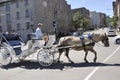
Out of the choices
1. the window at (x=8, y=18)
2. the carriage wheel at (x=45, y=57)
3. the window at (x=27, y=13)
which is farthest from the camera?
the window at (x=8, y=18)

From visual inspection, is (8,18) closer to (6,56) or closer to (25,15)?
(25,15)

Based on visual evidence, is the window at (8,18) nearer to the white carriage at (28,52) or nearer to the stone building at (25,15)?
the stone building at (25,15)

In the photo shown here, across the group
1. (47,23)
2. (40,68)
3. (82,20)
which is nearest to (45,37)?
(40,68)

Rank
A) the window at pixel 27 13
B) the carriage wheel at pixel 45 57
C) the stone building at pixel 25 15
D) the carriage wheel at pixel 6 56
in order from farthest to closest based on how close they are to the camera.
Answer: the window at pixel 27 13 → the stone building at pixel 25 15 → the carriage wheel at pixel 6 56 → the carriage wheel at pixel 45 57

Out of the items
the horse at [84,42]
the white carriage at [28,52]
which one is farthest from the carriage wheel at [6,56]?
the horse at [84,42]

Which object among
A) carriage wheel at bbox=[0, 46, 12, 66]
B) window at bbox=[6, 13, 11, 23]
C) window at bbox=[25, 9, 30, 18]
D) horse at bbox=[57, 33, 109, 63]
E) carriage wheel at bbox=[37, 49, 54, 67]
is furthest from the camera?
window at bbox=[6, 13, 11, 23]

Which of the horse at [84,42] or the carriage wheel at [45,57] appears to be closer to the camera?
the carriage wheel at [45,57]

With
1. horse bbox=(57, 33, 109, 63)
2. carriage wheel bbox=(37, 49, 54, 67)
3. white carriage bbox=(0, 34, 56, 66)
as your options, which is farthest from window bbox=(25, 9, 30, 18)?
carriage wheel bbox=(37, 49, 54, 67)

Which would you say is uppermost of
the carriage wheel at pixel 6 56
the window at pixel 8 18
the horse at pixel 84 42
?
the window at pixel 8 18

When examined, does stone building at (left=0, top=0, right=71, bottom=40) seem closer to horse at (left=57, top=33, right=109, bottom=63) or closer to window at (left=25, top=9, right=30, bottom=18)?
window at (left=25, top=9, right=30, bottom=18)

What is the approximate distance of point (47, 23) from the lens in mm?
74500

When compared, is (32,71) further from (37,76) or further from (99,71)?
(99,71)

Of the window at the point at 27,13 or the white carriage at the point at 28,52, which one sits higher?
the window at the point at 27,13

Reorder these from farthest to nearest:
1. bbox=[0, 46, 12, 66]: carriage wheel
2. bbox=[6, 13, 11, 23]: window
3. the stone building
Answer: bbox=[6, 13, 11, 23]: window, the stone building, bbox=[0, 46, 12, 66]: carriage wheel
